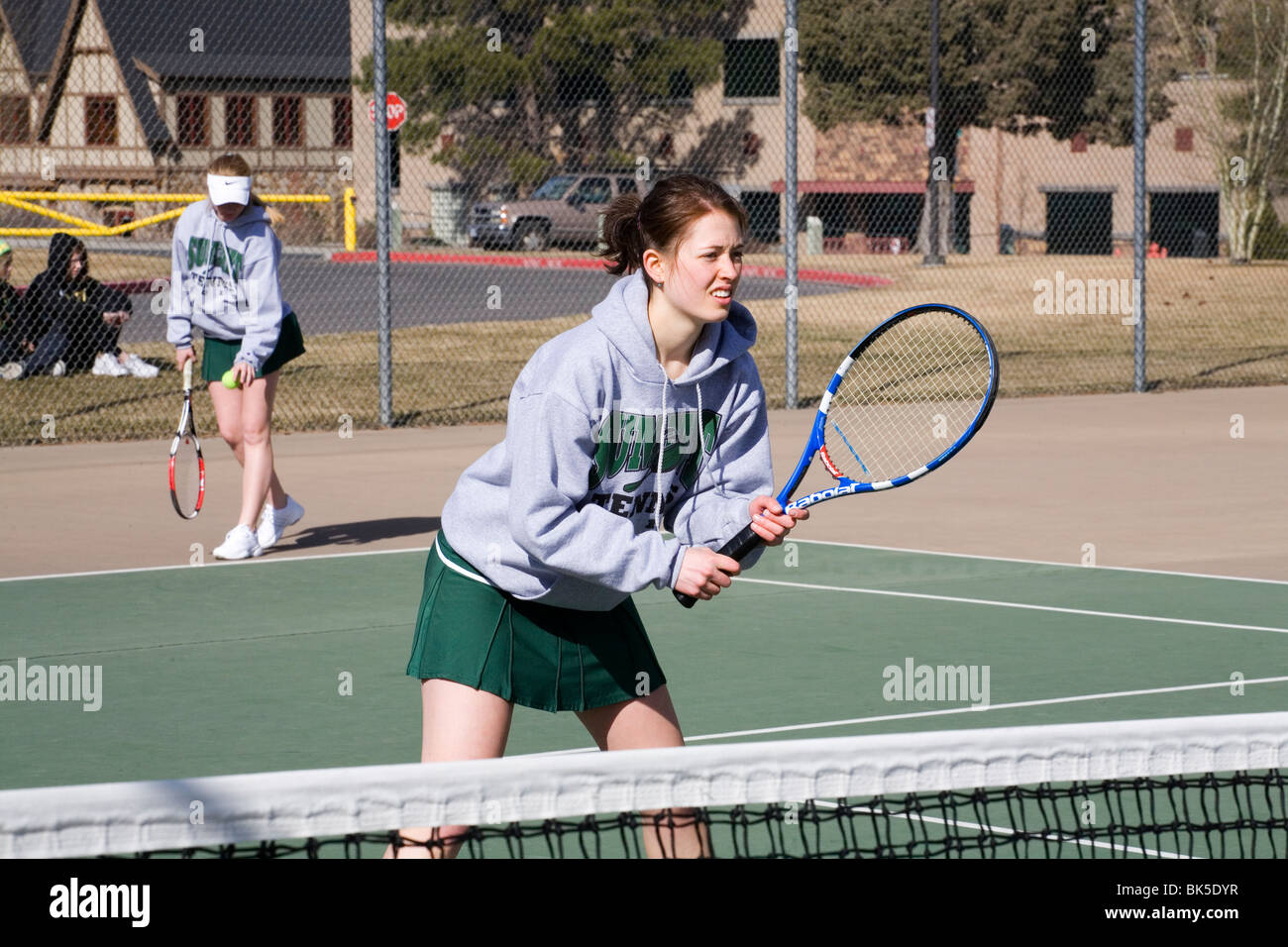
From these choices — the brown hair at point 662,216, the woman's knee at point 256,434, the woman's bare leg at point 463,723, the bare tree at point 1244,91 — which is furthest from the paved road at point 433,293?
the woman's bare leg at point 463,723

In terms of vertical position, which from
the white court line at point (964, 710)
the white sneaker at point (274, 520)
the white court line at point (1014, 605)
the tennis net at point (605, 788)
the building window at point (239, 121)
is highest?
the building window at point (239, 121)

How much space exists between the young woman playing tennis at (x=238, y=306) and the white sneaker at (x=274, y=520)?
27 centimetres

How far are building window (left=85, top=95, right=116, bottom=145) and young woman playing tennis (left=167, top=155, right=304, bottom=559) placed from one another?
44.4 m

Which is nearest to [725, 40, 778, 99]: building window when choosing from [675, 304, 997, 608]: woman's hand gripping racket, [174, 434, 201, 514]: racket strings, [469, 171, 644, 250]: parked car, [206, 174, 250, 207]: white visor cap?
[469, 171, 644, 250]: parked car

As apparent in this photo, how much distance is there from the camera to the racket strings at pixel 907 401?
12617mm

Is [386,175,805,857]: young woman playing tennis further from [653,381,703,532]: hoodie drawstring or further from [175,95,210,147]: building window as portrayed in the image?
[175,95,210,147]: building window

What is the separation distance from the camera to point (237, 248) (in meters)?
9.63

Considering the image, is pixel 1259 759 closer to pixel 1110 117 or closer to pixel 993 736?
pixel 993 736

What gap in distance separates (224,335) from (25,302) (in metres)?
8.64

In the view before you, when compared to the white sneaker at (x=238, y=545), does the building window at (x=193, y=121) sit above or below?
above

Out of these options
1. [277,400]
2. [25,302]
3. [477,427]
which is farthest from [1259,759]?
[25,302]

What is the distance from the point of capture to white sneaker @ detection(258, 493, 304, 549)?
1026cm

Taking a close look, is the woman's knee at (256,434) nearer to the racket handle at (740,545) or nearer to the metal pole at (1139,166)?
the racket handle at (740,545)

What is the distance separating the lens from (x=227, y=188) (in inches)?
376
